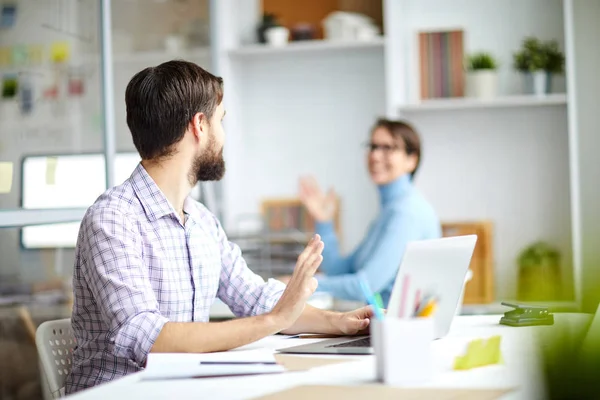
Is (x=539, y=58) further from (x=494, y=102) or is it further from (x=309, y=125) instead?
(x=309, y=125)

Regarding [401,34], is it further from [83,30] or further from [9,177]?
[9,177]

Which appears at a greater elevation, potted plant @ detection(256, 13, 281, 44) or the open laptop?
potted plant @ detection(256, 13, 281, 44)

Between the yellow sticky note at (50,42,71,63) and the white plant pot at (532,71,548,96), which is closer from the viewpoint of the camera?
the yellow sticky note at (50,42,71,63)

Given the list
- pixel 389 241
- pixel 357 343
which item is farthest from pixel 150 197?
pixel 389 241

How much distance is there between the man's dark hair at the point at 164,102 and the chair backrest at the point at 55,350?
1.40 feet

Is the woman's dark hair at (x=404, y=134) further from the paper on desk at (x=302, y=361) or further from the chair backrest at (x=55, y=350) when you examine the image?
the paper on desk at (x=302, y=361)

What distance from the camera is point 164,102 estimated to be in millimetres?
1929

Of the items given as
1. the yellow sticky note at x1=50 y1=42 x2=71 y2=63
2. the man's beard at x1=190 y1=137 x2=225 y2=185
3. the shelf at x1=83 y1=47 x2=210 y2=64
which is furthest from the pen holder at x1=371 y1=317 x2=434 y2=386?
the shelf at x1=83 y1=47 x2=210 y2=64

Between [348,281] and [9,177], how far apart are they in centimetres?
135

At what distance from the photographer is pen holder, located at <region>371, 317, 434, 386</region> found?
1.21m

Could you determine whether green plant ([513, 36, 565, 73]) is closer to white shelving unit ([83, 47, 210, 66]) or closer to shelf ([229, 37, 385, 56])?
shelf ([229, 37, 385, 56])

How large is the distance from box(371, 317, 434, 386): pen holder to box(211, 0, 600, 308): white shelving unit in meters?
3.14

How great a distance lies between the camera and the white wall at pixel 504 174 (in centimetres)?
439

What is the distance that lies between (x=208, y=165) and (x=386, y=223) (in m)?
1.50
